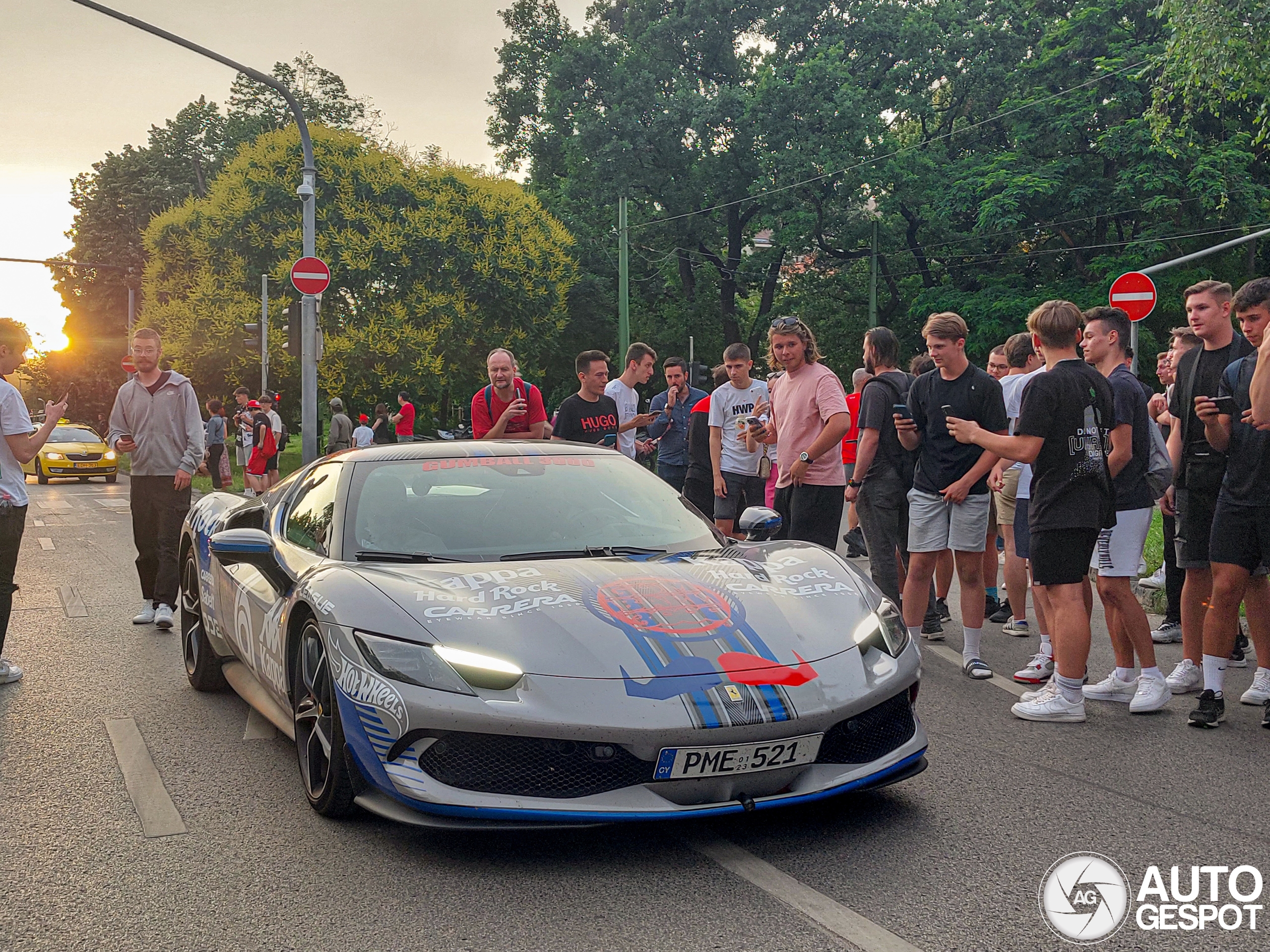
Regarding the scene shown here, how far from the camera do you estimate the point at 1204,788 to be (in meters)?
4.37

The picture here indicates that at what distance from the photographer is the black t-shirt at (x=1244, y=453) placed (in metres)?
5.25

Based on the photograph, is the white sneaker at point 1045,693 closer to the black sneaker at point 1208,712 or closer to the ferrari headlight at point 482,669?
the black sneaker at point 1208,712

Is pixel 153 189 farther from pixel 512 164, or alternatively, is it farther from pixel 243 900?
pixel 243 900

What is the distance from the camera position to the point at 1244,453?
536 centimetres

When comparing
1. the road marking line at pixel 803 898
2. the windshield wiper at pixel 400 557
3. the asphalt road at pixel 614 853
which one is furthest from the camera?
the windshield wiper at pixel 400 557

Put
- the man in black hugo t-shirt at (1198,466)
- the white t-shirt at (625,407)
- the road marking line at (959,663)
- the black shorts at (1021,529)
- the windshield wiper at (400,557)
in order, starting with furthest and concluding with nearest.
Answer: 1. the white t-shirt at (625,407)
2. the black shorts at (1021,529)
3. the road marking line at (959,663)
4. the man in black hugo t-shirt at (1198,466)
5. the windshield wiper at (400,557)

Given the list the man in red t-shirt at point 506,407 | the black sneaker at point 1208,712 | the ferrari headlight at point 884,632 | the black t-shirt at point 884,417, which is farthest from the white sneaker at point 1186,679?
the man in red t-shirt at point 506,407

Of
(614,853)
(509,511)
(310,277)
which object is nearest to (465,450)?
(509,511)

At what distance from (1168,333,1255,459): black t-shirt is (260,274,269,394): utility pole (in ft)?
99.0

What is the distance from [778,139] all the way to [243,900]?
35859 mm

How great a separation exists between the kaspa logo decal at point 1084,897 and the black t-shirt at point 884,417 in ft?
11.8

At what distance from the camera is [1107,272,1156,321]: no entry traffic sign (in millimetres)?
18188

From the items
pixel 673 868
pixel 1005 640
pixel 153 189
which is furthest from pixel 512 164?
pixel 673 868

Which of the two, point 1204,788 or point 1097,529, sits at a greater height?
point 1097,529
